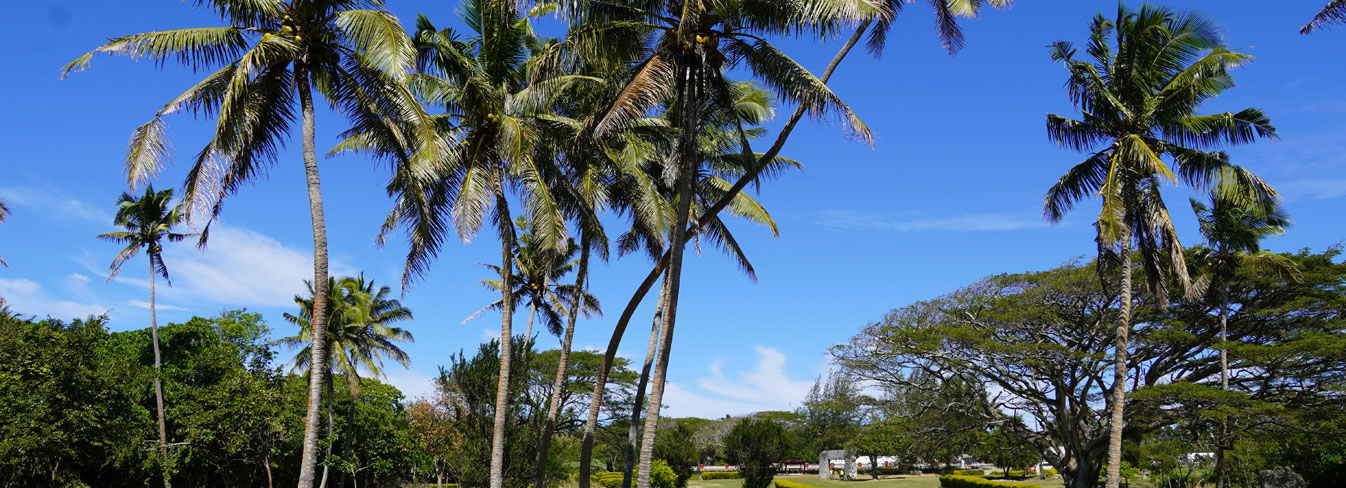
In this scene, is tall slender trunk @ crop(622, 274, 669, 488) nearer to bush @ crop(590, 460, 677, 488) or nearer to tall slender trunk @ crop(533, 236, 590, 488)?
tall slender trunk @ crop(533, 236, 590, 488)

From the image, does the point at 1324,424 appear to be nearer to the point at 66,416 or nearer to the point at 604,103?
the point at 604,103

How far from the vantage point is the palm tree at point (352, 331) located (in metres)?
31.1

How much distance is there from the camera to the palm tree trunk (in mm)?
11266

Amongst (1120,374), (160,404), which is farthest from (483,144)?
(160,404)

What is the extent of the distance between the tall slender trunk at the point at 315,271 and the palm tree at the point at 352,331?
20596 millimetres

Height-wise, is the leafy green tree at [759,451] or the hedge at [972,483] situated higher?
the leafy green tree at [759,451]

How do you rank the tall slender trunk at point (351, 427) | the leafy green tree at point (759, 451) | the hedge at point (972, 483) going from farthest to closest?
the hedge at point (972, 483) < the leafy green tree at point (759, 451) < the tall slender trunk at point (351, 427)

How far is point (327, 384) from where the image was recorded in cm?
3108

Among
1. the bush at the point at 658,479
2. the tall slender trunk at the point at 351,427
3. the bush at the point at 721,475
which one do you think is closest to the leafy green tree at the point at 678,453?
the bush at the point at 658,479

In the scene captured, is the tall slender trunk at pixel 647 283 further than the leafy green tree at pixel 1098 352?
No

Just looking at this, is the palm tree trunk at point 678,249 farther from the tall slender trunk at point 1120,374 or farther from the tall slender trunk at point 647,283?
the tall slender trunk at point 1120,374

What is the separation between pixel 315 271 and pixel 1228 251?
25.4m

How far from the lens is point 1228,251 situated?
2483 centimetres

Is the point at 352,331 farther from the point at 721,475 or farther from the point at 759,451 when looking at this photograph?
the point at 721,475
